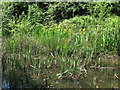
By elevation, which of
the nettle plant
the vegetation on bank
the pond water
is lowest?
the pond water

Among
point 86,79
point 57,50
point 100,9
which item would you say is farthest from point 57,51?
point 100,9

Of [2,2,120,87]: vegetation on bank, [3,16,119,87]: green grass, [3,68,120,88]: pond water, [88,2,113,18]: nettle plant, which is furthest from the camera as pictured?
[88,2,113,18]: nettle plant

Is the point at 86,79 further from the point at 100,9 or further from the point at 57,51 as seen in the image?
the point at 100,9

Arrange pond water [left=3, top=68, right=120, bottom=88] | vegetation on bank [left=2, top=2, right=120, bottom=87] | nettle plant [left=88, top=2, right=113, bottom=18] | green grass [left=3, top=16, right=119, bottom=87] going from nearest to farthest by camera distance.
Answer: pond water [left=3, top=68, right=120, bottom=88]
vegetation on bank [left=2, top=2, right=120, bottom=87]
green grass [left=3, top=16, right=119, bottom=87]
nettle plant [left=88, top=2, right=113, bottom=18]

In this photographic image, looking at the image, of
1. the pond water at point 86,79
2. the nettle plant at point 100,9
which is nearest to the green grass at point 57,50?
the pond water at point 86,79

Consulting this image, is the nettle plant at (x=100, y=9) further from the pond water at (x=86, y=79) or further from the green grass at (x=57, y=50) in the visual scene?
the pond water at (x=86, y=79)

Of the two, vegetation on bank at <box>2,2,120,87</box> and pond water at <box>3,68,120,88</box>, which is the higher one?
vegetation on bank at <box>2,2,120,87</box>

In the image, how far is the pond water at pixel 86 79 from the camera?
2.84 meters

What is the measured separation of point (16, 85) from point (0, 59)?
0.85 meters

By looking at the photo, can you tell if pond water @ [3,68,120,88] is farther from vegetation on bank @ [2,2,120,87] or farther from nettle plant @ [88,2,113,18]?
nettle plant @ [88,2,113,18]

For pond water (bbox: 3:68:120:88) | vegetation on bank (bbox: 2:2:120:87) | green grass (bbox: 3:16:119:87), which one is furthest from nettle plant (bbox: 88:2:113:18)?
pond water (bbox: 3:68:120:88)

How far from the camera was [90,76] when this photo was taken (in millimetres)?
3125

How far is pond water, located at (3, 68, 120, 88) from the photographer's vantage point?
2838mm

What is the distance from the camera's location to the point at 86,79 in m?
3.02
